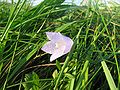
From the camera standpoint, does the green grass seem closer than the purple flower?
No

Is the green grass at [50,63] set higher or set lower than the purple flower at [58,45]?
lower

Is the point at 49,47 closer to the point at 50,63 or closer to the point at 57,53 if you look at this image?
the point at 57,53

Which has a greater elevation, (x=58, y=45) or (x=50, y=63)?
(x=58, y=45)

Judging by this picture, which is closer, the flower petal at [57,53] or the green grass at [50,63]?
the flower petal at [57,53]

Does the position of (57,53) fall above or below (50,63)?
above

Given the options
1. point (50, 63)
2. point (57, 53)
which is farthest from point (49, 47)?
point (50, 63)

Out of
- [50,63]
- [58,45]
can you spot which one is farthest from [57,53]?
[50,63]

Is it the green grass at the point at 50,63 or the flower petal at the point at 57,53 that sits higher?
the flower petal at the point at 57,53

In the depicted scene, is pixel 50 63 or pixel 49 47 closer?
pixel 49 47

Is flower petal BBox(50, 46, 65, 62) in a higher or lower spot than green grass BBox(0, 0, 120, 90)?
higher
